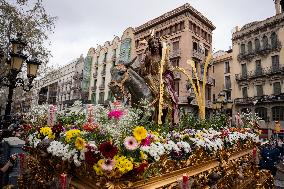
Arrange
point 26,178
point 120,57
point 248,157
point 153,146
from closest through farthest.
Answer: point 153,146 → point 26,178 → point 248,157 → point 120,57

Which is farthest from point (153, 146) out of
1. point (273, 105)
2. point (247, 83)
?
point (247, 83)

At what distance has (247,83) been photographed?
38.5 metres

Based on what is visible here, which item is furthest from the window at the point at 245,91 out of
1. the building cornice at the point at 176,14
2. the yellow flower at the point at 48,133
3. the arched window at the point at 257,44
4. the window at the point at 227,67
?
the yellow flower at the point at 48,133

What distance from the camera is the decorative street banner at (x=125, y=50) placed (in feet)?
135

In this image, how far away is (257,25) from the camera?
37.4 m

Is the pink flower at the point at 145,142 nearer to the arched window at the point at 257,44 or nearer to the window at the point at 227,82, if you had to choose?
the arched window at the point at 257,44

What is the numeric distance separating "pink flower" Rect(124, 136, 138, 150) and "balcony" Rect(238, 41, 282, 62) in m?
37.4

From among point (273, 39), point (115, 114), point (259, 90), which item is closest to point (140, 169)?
point (115, 114)

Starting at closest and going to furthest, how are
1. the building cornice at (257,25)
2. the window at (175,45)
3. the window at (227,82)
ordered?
the building cornice at (257,25) < the window at (175,45) < the window at (227,82)

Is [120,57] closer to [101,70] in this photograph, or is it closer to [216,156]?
[101,70]

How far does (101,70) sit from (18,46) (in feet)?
130

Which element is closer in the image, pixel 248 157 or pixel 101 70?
pixel 248 157

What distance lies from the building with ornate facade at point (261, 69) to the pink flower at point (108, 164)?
33167mm

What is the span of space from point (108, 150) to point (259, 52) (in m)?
38.9
